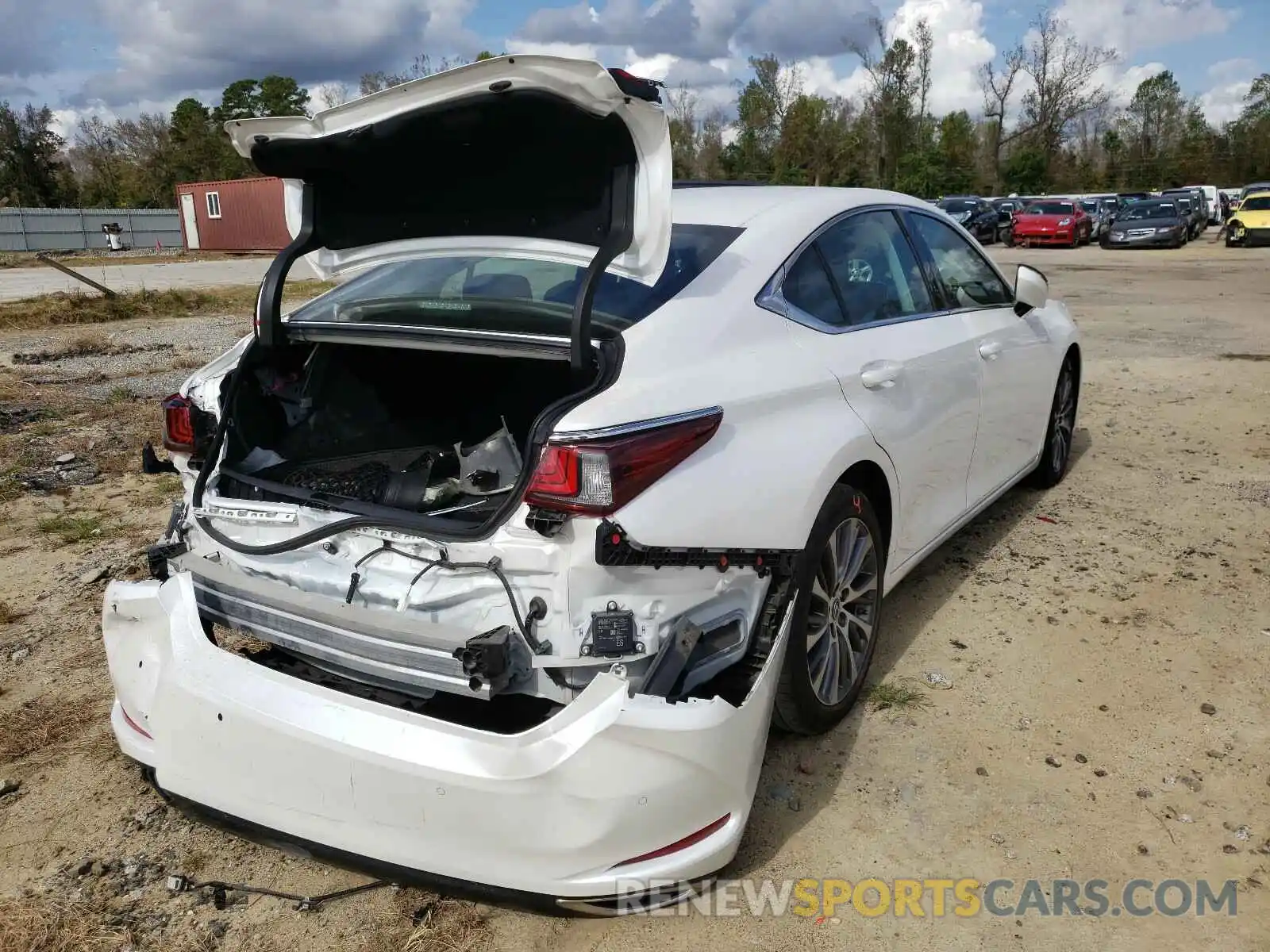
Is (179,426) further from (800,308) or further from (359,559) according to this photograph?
(800,308)

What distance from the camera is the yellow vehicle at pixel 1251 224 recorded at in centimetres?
2733

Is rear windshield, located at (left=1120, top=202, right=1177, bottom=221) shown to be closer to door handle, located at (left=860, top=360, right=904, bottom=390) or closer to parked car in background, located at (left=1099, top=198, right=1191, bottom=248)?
parked car in background, located at (left=1099, top=198, right=1191, bottom=248)

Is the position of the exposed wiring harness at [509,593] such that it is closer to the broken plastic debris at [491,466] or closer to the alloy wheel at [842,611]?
the broken plastic debris at [491,466]

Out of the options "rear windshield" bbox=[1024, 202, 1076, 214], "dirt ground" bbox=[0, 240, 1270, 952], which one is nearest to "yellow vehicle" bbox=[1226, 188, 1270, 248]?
"rear windshield" bbox=[1024, 202, 1076, 214]

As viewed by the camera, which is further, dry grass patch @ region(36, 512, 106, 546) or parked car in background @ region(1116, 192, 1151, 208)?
parked car in background @ region(1116, 192, 1151, 208)

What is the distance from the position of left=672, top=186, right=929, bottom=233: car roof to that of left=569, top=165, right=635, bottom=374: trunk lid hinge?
0.57 meters

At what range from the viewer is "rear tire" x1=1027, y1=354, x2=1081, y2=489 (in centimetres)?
522

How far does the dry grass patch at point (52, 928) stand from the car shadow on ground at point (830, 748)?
155cm

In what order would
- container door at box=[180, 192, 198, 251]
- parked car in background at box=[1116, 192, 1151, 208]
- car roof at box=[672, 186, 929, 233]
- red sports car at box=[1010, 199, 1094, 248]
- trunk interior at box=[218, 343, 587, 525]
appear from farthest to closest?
container door at box=[180, 192, 198, 251] < parked car in background at box=[1116, 192, 1151, 208] < red sports car at box=[1010, 199, 1094, 248] < car roof at box=[672, 186, 929, 233] < trunk interior at box=[218, 343, 587, 525]

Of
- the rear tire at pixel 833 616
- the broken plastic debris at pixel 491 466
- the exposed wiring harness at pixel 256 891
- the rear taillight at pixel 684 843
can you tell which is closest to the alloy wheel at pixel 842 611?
the rear tire at pixel 833 616

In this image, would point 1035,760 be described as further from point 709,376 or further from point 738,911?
point 709,376

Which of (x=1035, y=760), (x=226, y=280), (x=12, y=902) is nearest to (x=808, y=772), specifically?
(x=1035, y=760)

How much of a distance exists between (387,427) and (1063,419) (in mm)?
3901

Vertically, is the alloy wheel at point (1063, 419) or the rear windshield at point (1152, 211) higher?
the rear windshield at point (1152, 211)
